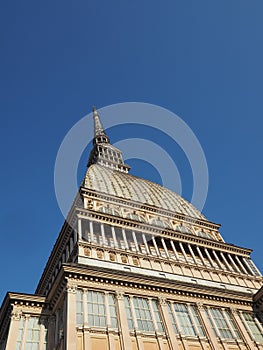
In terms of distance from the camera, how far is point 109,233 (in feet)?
119

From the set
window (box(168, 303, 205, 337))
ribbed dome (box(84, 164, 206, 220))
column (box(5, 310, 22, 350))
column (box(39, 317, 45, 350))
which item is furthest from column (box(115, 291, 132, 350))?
ribbed dome (box(84, 164, 206, 220))

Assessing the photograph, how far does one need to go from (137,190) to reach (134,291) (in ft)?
89.5

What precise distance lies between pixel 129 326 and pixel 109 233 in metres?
12.7

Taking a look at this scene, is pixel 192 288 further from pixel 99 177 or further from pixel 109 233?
pixel 99 177

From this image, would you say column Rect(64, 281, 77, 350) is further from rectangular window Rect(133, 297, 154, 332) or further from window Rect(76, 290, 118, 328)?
rectangular window Rect(133, 297, 154, 332)

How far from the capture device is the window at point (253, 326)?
30408 millimetres

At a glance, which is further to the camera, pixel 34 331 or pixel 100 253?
pixel 100 253

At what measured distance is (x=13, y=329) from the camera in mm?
25031

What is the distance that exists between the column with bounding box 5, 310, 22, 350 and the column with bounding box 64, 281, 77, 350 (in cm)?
509

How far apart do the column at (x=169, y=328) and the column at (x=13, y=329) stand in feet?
41.4

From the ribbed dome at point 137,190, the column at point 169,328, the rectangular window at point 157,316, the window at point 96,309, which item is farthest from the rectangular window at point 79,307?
the ribbed dome at point 137,190

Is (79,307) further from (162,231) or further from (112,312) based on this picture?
(162,231)

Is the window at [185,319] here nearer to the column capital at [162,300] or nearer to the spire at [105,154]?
the column capital at [162,300]

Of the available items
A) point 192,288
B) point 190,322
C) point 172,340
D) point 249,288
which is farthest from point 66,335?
point 249,288
